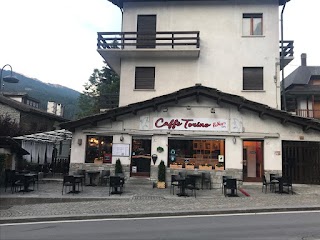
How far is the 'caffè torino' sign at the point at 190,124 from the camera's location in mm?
16891

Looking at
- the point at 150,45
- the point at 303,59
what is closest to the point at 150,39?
the point at 150,45

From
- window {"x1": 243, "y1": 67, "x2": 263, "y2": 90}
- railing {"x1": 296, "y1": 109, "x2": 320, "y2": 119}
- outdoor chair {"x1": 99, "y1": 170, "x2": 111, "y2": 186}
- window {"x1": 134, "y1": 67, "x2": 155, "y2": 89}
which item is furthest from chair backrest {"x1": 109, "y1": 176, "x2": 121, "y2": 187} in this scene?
railing {"x1": 296, "y1": 109, "x2": 320, "y2": 119}

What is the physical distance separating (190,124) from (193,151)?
1607mm

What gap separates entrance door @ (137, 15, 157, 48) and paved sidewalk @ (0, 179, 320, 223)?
9.73m

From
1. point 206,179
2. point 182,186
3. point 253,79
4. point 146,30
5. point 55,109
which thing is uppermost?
point 146,30

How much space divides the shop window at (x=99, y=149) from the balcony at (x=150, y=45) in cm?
595

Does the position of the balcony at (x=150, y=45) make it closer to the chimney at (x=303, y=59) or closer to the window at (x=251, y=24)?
the window at (x=251, y=24)

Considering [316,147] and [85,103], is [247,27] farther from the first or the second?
[85,103]

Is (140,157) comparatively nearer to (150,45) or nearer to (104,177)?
(104,177)

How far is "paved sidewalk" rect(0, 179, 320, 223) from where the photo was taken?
32.1ft

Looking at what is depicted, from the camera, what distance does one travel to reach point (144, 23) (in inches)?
819

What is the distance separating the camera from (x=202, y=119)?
17031 mm

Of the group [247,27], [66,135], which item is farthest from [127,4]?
[66,135]

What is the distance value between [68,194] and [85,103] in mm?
39709
